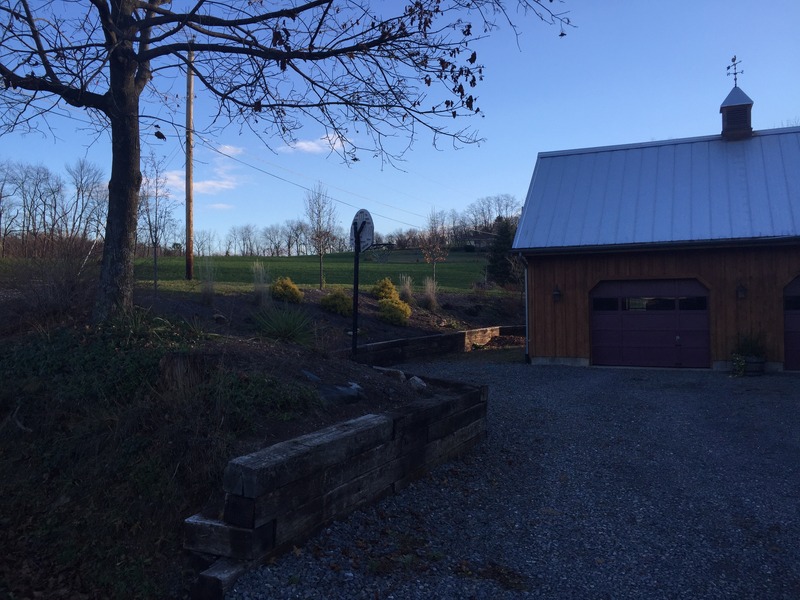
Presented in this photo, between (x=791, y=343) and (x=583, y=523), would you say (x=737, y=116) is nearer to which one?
(x=791, y=343)

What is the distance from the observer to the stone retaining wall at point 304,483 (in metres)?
4.03

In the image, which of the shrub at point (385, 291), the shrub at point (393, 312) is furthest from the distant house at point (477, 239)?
the shrub at point (393, 312)

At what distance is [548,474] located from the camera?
7.00 metres

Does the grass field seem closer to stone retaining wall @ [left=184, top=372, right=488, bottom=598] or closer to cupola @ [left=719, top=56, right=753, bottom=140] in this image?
stone retaining wall @ [left=184, top=372, right=488, bottom=598]

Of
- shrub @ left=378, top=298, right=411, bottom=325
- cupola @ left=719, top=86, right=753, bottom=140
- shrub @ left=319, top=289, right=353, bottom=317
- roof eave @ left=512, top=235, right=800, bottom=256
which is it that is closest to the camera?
roof eave @ left=512, top=235, right=800, bottom=256

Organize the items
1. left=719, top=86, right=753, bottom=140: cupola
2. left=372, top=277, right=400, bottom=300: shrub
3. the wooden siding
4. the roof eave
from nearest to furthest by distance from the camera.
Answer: the roof eave < the wooden siding < left=719, top=86, right=753, bottom=140: cupola < left=372, top=277, right=400, bottom=300: shrub

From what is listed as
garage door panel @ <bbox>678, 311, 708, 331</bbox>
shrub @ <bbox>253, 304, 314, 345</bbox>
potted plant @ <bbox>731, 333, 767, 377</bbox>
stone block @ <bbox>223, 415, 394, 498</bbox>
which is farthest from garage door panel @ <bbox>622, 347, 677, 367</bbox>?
stone block @ <bbox>223, 415, 394, 498</bbox>

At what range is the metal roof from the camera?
54.1ft

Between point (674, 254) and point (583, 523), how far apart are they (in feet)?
42.2

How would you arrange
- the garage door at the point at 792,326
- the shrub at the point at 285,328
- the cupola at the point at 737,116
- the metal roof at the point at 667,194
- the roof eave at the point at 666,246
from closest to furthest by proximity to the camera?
the shrub at the point at 285,328
the roof eave at the point at 666,246
the garage door at the point at 792,326
the metal roof at the point at 667,194
the cupola at the point at 737,116

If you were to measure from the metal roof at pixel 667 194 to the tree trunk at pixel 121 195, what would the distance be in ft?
40.0

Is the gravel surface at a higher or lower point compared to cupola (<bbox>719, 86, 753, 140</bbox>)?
lower

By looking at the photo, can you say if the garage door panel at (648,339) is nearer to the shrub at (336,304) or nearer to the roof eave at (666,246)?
→ the roof eave at (666,246)

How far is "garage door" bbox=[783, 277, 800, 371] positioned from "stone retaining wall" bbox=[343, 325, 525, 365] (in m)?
9.36
